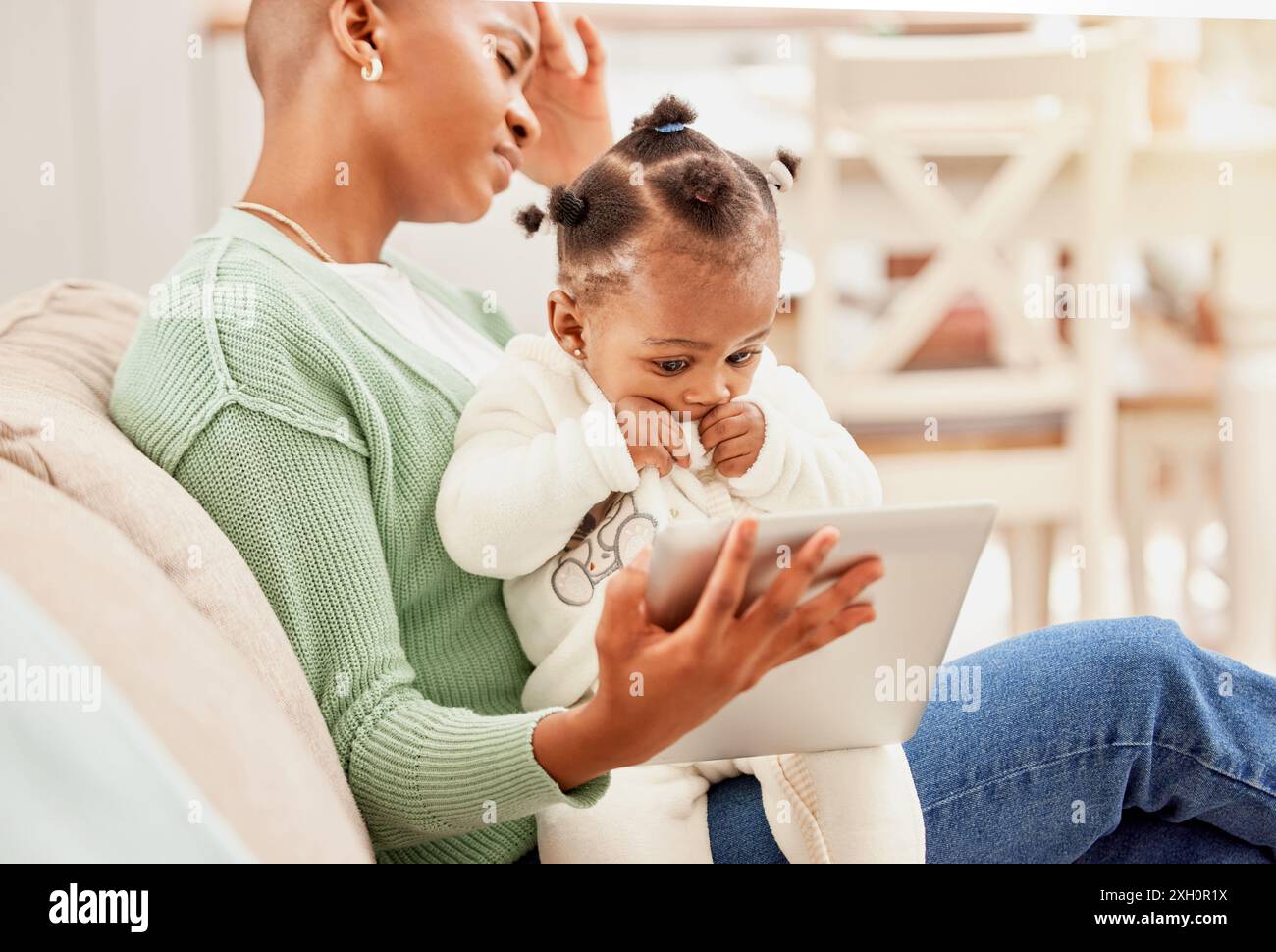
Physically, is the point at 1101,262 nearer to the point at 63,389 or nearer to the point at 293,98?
the point at 293,98

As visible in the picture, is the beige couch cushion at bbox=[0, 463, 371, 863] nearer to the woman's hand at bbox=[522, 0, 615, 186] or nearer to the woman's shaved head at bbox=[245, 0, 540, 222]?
the woman's shaved head at bbox=[245, 0, 540, 222]

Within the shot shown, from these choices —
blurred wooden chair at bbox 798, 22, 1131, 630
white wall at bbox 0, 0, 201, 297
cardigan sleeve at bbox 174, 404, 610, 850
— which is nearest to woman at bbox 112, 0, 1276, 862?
cardigan sleeve at bbox 174, 404, 610, 850

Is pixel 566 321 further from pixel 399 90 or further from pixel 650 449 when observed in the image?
pixel 399 90

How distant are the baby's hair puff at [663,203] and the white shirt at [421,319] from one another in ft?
0.49

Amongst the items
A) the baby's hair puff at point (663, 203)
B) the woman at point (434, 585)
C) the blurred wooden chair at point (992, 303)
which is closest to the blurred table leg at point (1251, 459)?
the blurred wooden chair at point (992, 303)

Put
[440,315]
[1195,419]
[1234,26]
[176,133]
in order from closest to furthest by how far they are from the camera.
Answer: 1. [440,315]
2. [176,133]
3. [1195,419]
4. [1234,26]

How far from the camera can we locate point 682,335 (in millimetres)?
865

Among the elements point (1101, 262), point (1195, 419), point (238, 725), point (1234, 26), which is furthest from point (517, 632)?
point (1234, 26)

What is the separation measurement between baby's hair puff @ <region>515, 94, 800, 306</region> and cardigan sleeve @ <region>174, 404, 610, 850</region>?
0.73ft

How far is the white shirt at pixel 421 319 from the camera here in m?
1.00

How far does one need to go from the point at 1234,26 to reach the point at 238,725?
241 centimetres

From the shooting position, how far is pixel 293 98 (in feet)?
3.19

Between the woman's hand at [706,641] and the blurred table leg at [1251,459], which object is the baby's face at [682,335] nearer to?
the woman's hand at [706,641]

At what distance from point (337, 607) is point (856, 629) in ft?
1.11
